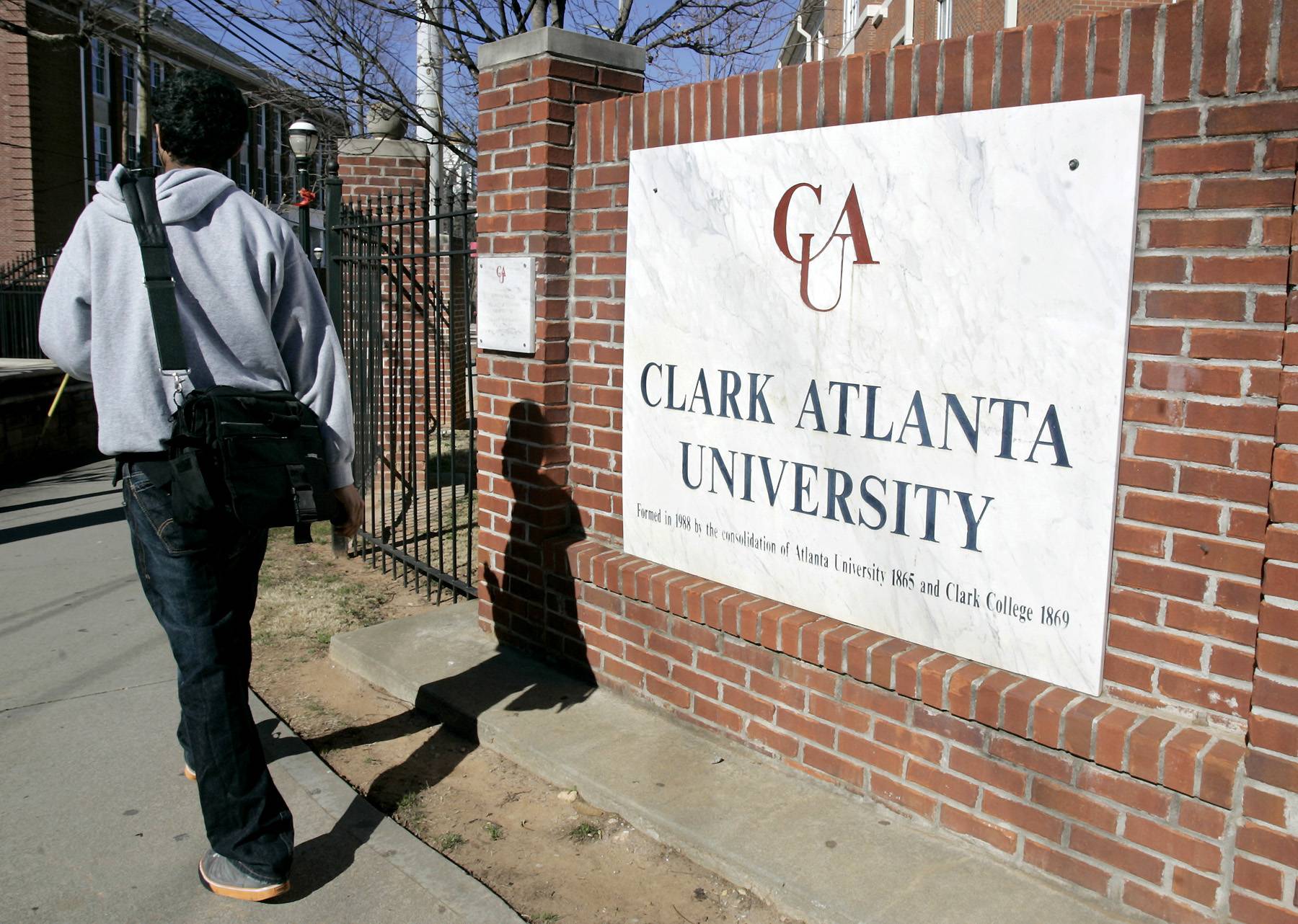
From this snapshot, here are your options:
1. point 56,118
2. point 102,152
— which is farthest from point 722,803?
point 102,152

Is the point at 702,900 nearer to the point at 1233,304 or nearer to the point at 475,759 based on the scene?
the point at 475,759

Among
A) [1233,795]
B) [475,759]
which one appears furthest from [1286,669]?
[475,759]

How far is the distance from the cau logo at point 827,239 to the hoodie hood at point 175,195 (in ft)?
5.01

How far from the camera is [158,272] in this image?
244 cm

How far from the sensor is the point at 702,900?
105 inches

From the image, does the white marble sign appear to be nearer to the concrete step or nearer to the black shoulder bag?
the concrete step

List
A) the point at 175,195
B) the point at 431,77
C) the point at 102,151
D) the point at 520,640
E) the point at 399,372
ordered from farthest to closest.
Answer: the point at 102,151 < the point at 431,77 < the point at 399,372 < the point at 520,640 < the point at 175,195

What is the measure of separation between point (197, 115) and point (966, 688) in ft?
8.01

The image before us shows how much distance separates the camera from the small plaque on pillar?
12.9 feet

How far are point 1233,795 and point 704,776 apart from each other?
1.47 m

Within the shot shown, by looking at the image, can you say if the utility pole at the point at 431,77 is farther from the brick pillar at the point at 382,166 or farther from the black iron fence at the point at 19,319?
the black iron fence at the point at 19,319

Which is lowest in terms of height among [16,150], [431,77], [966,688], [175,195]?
[966,688]

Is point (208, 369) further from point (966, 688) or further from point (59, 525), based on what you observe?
point (59, 525)

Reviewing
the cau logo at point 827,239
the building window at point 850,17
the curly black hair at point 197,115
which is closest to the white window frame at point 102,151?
the building window at point 850,17
